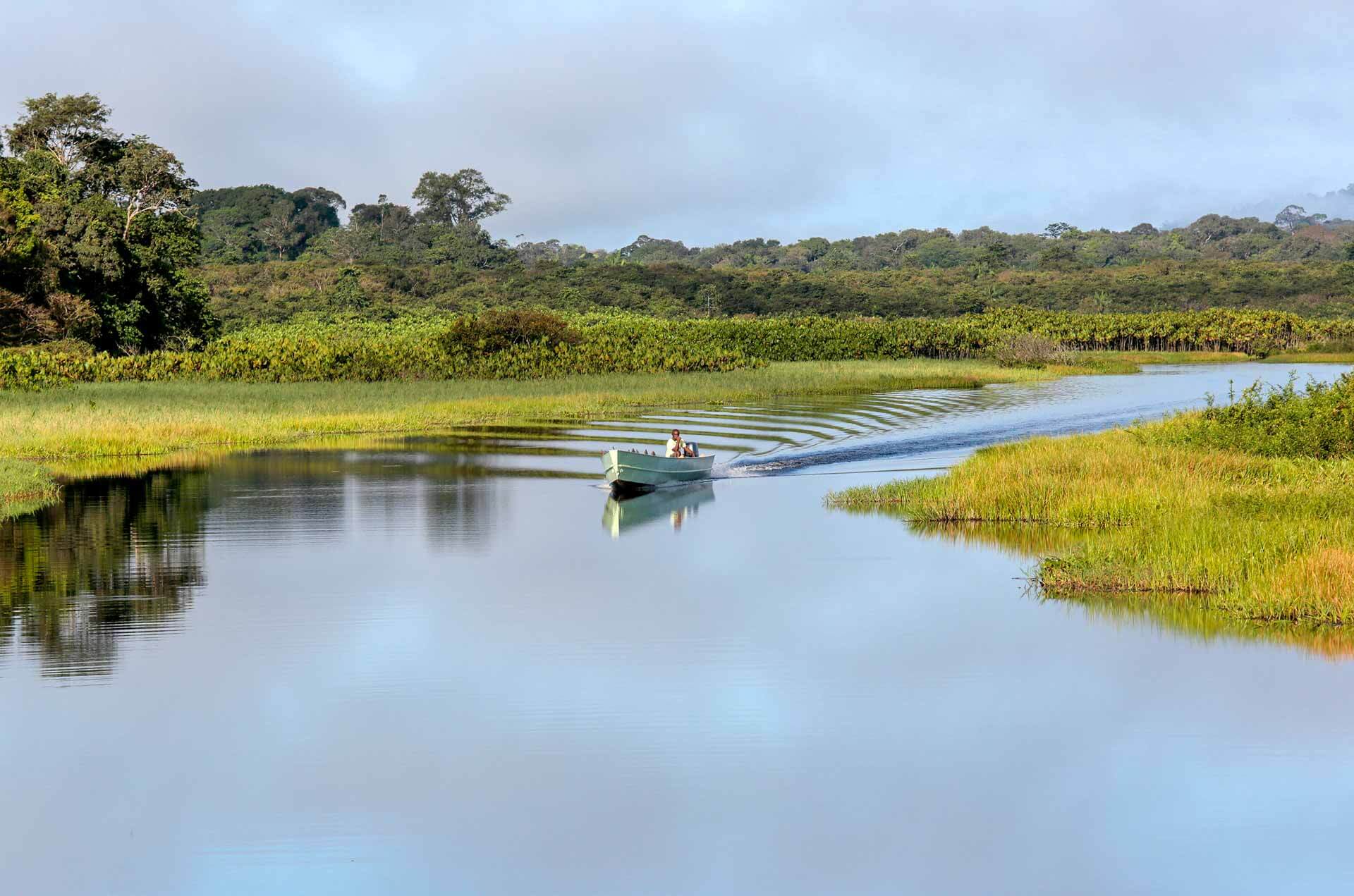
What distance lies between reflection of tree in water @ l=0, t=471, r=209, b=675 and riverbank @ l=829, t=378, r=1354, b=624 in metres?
13.0

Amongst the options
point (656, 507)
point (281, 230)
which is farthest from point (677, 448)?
point (281, 230)

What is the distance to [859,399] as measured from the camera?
6556 centimetres

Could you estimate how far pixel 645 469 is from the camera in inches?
1350

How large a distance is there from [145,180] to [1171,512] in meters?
55.7

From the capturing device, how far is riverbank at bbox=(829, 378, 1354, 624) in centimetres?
1906

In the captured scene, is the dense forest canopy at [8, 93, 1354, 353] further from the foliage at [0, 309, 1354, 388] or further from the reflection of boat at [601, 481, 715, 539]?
the reflection of boat at [601, 481, 715, 539]

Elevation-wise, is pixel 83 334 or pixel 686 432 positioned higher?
pixel 83 334

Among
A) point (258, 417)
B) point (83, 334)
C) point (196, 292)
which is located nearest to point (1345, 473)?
point (258, 417)

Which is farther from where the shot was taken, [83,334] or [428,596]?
[83,334]

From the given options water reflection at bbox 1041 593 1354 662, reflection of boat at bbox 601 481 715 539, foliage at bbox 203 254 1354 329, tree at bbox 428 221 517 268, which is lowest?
water reflection at bbox 1041 593 1354 662

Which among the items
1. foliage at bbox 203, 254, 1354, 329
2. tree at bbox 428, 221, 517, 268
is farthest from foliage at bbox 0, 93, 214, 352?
tree at bbox 428, 221, 517, 268

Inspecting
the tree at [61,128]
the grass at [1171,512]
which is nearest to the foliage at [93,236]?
the tree at [61,128]

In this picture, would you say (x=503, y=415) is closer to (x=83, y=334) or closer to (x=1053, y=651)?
(x=83, y=334)

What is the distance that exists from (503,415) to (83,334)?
2251cm
